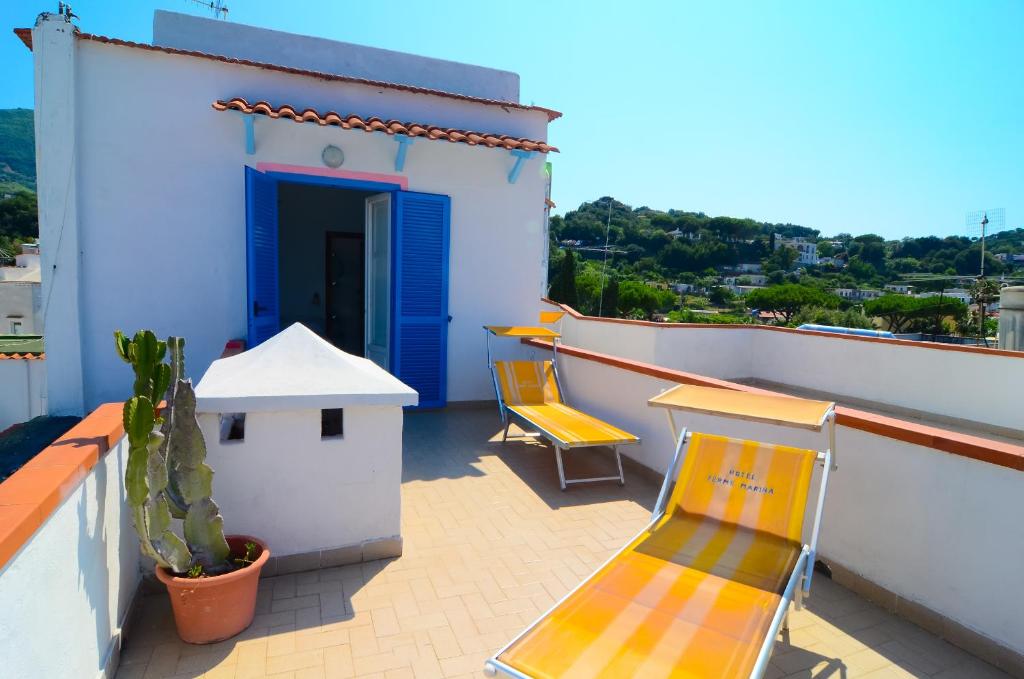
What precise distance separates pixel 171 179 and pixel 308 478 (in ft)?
13.5

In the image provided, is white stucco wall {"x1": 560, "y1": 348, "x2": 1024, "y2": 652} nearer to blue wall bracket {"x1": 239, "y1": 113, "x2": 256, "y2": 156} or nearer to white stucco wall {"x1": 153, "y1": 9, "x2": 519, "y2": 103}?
blue wall bracket {"x1": 239, "y1": 113, "x2": 256, "y2": 156}

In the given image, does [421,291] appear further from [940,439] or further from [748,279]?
[748,279]

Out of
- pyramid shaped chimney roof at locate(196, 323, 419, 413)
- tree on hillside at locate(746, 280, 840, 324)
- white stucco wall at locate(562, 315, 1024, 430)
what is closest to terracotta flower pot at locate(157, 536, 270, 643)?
pyramid shaped chimney roof at locate(196, 323, 419, 413)

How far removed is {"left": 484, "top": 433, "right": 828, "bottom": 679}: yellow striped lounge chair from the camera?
1.95 m

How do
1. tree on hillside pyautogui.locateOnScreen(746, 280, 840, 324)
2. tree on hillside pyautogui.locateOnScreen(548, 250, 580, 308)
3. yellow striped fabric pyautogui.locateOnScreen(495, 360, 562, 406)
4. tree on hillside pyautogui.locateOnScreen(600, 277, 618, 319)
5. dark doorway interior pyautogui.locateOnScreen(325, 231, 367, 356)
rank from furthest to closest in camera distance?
tree on hillside pyautogui.locateOnScreen(746, 280, 840, 324) → tree on hillside pyautogui.locateOnScreen(600, 277, 618, 319) → tree on hillside pyautogui.locateOnScreen(548, 250, 580, 308) → dark doorway interior pyautogui.locateOnScreen(325, 231, 367, 356) → yellow striped fabric pyautogui.locateOnScreen(495, 360, 562, 406)

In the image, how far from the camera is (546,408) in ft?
18.6

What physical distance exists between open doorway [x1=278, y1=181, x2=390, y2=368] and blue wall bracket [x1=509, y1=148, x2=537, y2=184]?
9.86ft

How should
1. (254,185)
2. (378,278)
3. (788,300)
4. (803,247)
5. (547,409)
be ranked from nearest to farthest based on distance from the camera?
(547,409) < (254,185) < (378,278) < (788,300) < (803,247)

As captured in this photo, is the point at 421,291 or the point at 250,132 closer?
the point at 250,132

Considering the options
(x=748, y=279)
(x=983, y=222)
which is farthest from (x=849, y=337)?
(x=748, y=279)

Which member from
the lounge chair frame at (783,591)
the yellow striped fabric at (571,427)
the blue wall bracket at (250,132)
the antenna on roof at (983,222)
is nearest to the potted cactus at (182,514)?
the lounge chair frame at (783,591)

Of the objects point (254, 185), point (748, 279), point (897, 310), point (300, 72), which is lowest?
point (897, 310)

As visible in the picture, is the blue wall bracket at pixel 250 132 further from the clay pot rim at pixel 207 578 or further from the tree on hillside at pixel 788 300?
the tree on hillside at pixel 788 300

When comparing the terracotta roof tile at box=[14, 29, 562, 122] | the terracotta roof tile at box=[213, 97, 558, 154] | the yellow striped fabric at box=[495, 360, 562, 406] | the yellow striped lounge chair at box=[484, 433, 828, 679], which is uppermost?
the terracotta roof tile at box=[14, 29, 562, 122]
